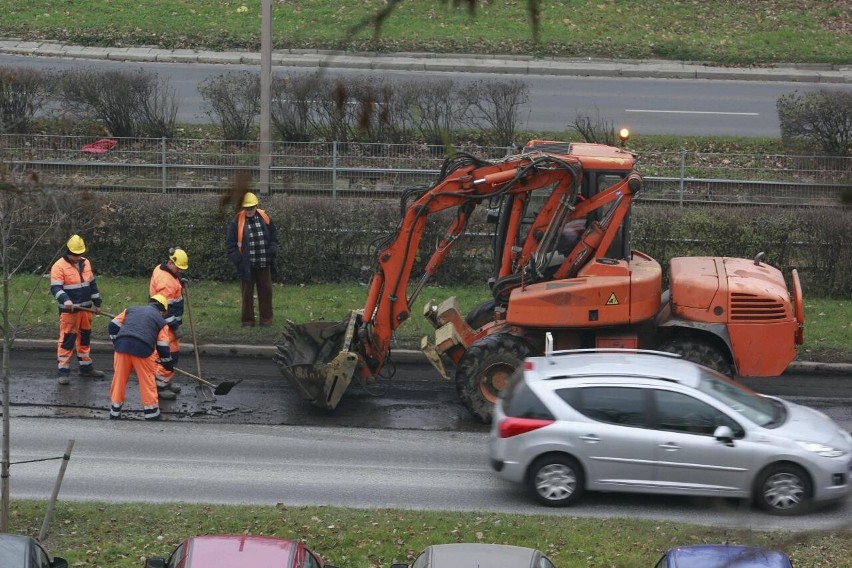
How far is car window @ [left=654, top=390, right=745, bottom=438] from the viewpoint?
34.0ft

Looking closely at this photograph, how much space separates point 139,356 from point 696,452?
238 inches

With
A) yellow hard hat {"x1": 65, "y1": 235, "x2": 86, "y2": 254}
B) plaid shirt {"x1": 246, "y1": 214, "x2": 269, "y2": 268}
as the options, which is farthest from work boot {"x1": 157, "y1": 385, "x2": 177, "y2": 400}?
plaid shirt {"x1": 246, "y1": 214, "x2": 269, "y2": 268}

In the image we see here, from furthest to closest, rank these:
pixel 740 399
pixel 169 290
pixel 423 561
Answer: pixel 169 290 → pixel 740 399 → pixel 423 561

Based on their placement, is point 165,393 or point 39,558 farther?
point 165,393

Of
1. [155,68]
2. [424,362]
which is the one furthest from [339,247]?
[155,68]

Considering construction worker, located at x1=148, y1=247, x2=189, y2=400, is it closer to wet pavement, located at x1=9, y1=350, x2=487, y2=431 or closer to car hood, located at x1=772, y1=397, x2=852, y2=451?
wet pavement, located at x1=9, y1=350, x2=487, y2=431

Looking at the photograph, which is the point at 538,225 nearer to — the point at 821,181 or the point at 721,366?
the point at 721,366

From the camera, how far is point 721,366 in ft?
41.5

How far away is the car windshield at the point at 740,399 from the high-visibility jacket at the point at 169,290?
642cm

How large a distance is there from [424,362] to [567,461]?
16.9 feet

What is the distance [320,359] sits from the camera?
13859 mm

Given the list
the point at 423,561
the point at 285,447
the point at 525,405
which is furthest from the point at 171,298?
the point at 423,561

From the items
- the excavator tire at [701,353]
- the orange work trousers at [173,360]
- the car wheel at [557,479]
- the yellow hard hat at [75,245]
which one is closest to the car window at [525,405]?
the car wheel at [557,479]

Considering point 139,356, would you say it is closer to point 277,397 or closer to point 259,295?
point 277,397
